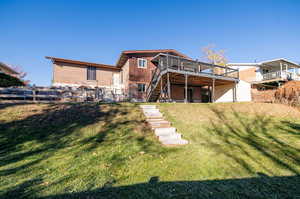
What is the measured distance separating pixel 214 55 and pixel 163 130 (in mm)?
32525

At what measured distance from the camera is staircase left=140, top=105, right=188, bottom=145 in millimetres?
5250

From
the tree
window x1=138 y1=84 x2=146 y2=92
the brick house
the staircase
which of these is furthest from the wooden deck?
the tree

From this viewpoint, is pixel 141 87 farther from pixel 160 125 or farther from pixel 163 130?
pixel 163 130

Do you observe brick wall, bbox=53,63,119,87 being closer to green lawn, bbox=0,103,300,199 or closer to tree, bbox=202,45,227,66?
green lawn, bbox=0,103,300,199

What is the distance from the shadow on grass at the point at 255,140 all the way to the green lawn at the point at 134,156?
29mm

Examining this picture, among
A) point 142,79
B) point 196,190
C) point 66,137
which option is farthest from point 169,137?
point 142,79

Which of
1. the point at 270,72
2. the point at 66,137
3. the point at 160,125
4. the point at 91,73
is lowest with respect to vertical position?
the point at 66,137

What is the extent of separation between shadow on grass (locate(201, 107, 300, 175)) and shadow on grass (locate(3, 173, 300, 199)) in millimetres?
526

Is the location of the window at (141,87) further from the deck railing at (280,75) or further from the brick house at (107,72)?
the deck railing at (280,75)

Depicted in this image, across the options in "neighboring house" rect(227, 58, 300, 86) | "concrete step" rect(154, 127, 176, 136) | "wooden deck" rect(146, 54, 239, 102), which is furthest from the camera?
"neighboring house" rect(227, 58, 300, 86)

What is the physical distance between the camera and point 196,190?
8.42 ft

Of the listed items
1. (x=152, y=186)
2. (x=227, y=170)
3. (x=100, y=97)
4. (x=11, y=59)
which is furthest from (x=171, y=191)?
(x=11, y=59)

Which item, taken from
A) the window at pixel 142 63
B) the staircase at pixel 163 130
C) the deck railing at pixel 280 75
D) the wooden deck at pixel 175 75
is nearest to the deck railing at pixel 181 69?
the wooden deck at pixel 175 75

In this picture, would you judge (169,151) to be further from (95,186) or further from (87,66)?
(87,66)
